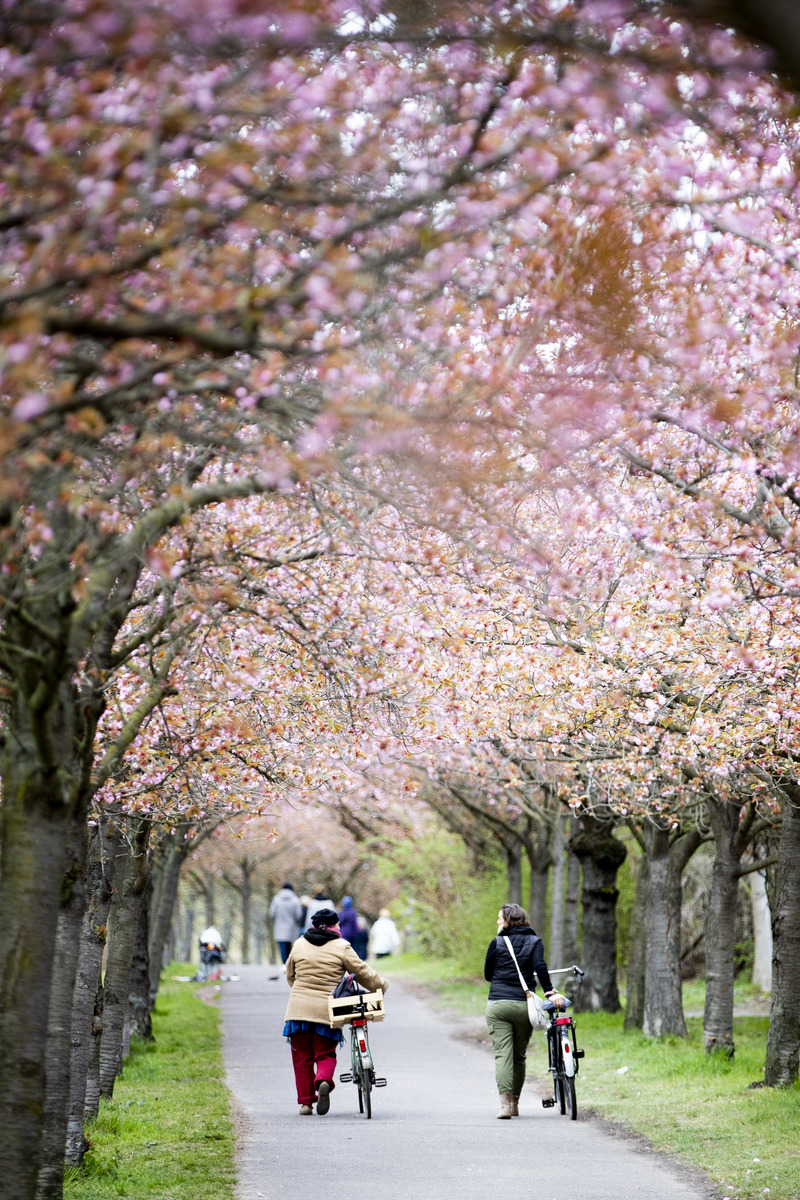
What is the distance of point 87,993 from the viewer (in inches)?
427

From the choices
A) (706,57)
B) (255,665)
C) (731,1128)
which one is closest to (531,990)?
(731,1128)

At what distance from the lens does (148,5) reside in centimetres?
507

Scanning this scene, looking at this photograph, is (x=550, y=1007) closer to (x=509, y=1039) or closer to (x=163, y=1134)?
(x=509, y=1039)

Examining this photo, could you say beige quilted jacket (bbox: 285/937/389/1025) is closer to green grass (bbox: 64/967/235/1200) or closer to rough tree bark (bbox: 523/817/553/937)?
green grass (bbox: 64/967/235/1200)

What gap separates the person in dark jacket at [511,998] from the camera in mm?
13523

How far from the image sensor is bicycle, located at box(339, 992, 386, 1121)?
44.3ft

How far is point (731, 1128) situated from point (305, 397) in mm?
8301

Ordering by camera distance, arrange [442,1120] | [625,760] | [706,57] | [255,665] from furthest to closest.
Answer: [625,760] → [442,1120] → [255,665] → [706,57]

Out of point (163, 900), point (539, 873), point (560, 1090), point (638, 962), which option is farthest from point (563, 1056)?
point (539, 873)

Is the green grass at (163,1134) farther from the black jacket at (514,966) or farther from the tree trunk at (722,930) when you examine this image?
the tree trunk at (722,930)

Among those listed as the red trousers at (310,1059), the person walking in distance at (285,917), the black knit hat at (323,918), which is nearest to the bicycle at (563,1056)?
the red trousers at (310,1059)

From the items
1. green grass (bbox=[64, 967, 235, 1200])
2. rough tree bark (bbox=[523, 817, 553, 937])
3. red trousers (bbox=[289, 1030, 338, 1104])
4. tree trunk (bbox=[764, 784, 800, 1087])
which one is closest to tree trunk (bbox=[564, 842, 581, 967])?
rough tree bark (bbox=[523, 817, 553, 937])

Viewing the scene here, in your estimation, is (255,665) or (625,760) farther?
(625,760)

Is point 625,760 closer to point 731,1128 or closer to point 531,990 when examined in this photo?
point 531,990
